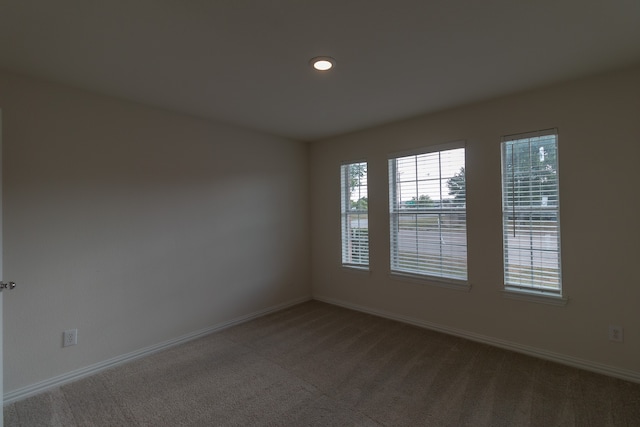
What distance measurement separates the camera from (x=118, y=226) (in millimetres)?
2732

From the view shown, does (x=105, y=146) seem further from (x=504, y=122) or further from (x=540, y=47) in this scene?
(x=504, y=122)

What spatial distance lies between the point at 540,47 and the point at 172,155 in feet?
10.6

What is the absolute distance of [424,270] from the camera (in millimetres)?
3441

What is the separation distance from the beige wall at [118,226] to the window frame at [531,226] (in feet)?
8.90

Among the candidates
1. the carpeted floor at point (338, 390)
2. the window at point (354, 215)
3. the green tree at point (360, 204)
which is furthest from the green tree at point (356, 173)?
the carpeted floor at point (338, 390)

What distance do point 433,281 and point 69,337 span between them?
3426 mm

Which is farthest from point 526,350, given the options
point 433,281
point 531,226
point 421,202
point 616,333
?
point 421,202

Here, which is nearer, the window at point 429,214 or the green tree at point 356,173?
the window at point 429,214

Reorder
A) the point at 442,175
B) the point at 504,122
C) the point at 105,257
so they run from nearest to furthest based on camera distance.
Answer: the point at 105,257 < the point at 504,122 < the point at 442,175

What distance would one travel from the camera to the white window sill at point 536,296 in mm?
2592

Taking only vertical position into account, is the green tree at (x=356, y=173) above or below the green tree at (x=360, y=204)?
above

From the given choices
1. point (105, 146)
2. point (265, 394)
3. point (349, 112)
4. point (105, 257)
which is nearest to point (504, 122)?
point (349, 112)

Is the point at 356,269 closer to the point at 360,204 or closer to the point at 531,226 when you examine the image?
the point at 360,204

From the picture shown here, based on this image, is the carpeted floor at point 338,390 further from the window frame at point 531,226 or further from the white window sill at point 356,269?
the white window sill at point 356,269
